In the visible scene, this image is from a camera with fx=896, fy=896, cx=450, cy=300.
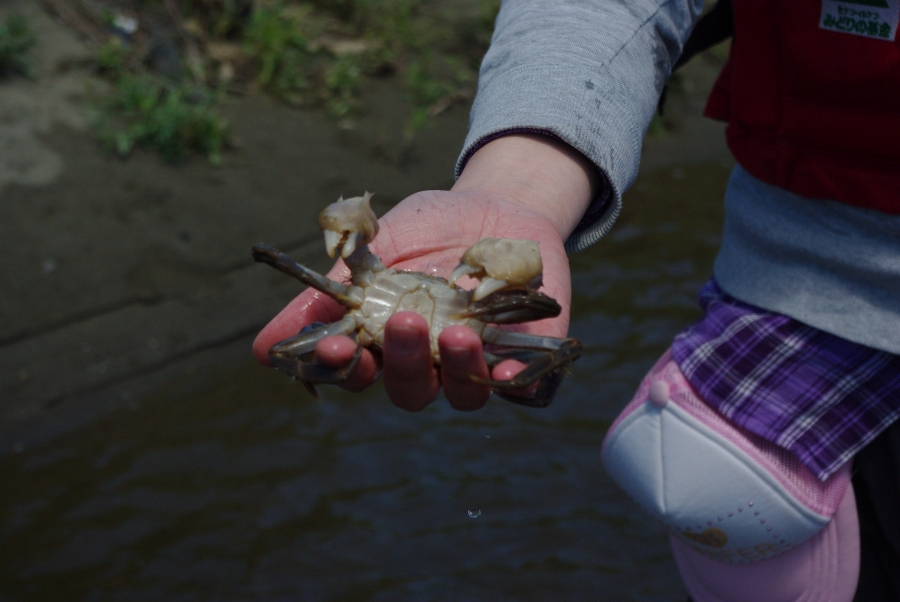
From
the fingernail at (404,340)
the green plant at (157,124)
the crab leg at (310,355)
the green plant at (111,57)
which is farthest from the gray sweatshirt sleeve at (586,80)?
the green plant at (111,57)

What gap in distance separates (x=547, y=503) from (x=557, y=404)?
0.69 metres

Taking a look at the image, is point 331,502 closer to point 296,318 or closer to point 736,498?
point 296,318

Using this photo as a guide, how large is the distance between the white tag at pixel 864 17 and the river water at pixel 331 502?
2.45 metres

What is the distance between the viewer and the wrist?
7.25 ft

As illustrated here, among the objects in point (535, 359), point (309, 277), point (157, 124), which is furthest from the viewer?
point (157, 124)

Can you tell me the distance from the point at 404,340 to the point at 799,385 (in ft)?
3.64

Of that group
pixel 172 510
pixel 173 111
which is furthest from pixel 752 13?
pixel 173 111

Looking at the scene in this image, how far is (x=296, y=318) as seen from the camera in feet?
7.25

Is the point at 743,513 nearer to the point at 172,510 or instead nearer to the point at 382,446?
the point at 382,446

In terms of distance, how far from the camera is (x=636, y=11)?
88.7 inches

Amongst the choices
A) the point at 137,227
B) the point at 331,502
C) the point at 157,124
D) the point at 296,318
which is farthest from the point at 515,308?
the point at 157,124

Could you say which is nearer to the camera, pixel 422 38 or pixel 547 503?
pixel 547 503

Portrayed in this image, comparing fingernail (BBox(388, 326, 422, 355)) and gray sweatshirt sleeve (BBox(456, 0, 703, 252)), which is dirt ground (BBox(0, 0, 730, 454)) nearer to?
gray sweatshirt sleeve (BBox(456, 0, 703, 252))

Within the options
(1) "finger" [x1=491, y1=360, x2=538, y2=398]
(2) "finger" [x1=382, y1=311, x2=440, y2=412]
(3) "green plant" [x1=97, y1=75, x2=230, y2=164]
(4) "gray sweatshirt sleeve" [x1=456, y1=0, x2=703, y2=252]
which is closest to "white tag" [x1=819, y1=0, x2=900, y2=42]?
(4) "gray sweatshirt sleeve" [x1=456, y1=0, x2=703, y2=252]
